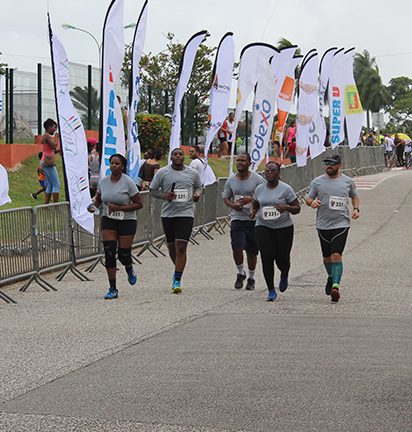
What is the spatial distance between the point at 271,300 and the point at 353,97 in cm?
2278

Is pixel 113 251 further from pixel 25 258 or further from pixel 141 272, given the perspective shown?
pixel 141 272

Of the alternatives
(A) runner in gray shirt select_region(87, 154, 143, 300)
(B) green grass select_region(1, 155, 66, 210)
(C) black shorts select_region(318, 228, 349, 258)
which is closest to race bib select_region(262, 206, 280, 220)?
(C) black shorts select_region(318, 228, 349, 258)

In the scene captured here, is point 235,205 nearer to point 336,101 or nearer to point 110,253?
point 110,253

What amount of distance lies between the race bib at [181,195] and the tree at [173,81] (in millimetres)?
24347

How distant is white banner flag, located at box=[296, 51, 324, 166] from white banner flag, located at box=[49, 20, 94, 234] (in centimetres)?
1331

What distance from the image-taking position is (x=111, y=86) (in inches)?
639

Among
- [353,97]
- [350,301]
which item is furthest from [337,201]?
[353,97]

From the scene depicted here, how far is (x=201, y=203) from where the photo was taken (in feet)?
74.2

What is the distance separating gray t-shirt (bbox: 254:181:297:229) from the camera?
13.5 meters

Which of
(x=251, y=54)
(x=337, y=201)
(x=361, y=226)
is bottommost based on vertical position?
(x=361, y=226)

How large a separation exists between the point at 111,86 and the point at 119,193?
116 inches

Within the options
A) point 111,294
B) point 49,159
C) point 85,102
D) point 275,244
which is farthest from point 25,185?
point 275,244

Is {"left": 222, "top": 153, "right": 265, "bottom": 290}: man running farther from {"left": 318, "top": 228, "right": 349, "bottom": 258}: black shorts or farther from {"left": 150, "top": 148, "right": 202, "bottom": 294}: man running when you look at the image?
{"left": 318, "top": 228, "right": 349, "bottom": 258}: black shorts

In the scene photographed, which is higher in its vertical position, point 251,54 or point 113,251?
point 251,54
